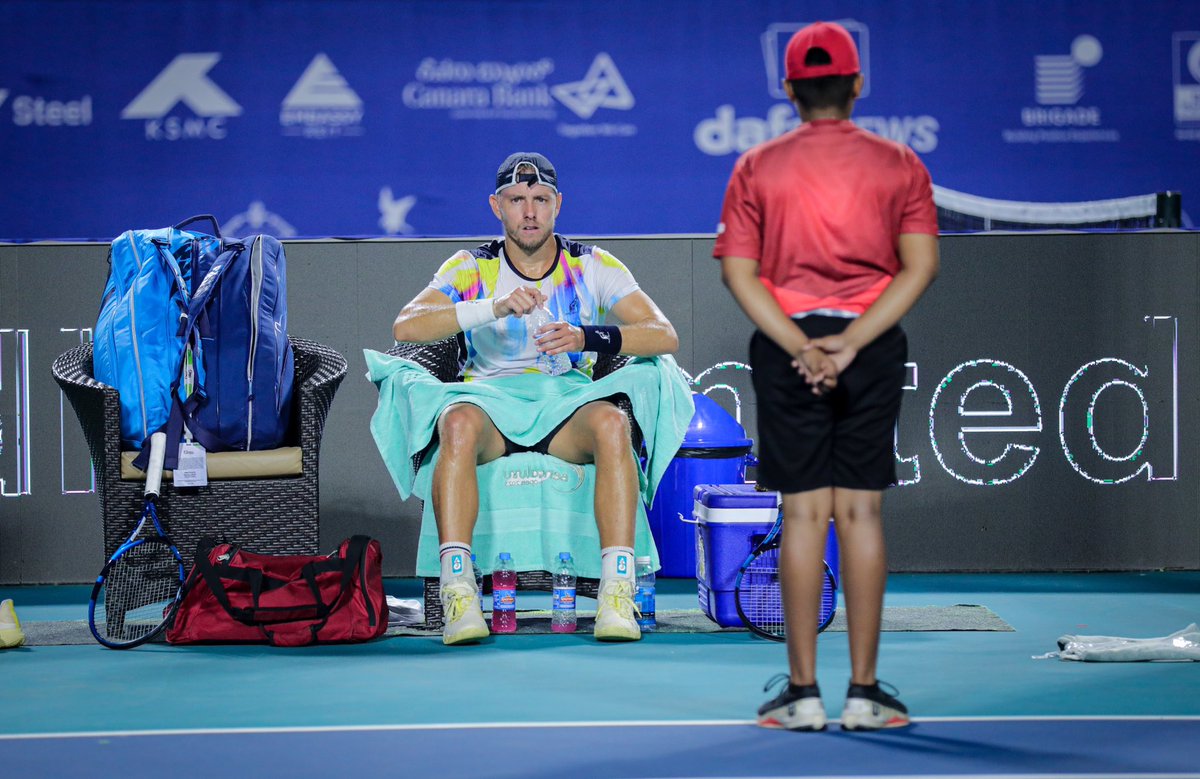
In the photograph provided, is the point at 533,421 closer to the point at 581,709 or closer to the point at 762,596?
the point at 762,596

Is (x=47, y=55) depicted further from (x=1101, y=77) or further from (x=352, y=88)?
(x=1101, y=77)

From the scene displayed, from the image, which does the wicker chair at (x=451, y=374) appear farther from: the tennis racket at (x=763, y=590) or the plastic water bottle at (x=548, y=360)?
the tennis racket at (x=763, y=590)

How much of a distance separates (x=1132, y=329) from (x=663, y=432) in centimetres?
230

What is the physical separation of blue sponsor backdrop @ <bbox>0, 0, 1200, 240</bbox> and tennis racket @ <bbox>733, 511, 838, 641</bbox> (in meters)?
3.28

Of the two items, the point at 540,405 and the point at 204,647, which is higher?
the point at 540,405

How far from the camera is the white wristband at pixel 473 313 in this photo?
426cm

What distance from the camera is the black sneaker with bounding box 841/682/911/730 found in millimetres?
2799

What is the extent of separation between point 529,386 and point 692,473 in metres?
1.15

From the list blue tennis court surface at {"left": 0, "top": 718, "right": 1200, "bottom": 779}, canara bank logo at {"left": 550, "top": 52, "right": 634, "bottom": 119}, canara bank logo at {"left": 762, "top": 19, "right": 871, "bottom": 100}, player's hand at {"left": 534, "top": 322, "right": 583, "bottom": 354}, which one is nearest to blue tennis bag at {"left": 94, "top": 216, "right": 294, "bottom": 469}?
player's hand at {"left": 534, "top": 322, "right": 583, "bottom": 354}

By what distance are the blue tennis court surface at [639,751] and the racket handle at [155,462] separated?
138 cm

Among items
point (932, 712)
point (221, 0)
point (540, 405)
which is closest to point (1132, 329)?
point (540, 405)

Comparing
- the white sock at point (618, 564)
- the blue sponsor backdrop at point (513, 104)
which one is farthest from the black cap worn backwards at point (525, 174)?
the blue sponsor backdrop at point (513, 104)

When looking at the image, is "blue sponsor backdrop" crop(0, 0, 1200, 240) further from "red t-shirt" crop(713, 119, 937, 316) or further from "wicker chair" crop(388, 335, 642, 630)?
"red t-shirt" crop(713, 119, 937, 316)

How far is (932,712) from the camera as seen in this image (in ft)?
9.95
